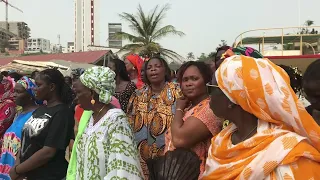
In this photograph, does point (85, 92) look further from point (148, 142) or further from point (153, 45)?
point (153, 45)

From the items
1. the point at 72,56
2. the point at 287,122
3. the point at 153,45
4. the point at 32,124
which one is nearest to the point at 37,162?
the point at 32,124

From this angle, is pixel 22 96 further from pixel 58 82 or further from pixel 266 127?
pixel 266 127

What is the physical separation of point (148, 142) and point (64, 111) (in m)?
0.82

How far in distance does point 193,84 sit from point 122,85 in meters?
1.71

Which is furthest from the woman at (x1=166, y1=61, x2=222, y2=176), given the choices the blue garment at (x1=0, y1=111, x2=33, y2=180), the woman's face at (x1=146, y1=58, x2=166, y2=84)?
the blue garment at (x1=0, y1=111, x2=33, y2=180)

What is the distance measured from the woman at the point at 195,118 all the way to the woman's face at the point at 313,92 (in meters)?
0.56

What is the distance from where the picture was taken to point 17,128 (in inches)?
152

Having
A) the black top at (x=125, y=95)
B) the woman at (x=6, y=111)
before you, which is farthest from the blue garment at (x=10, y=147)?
the black top at (x=125, y=95)

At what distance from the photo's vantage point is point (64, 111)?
137 inches

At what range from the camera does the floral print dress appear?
8.18ft

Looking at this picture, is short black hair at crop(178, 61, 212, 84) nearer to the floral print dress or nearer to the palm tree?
the floral print dress

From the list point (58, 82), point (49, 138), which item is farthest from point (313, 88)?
point (58, 82)

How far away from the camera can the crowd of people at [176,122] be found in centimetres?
172

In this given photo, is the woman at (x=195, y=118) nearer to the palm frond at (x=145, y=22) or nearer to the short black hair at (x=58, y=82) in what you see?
the short black hair at (x=58, y=82)
